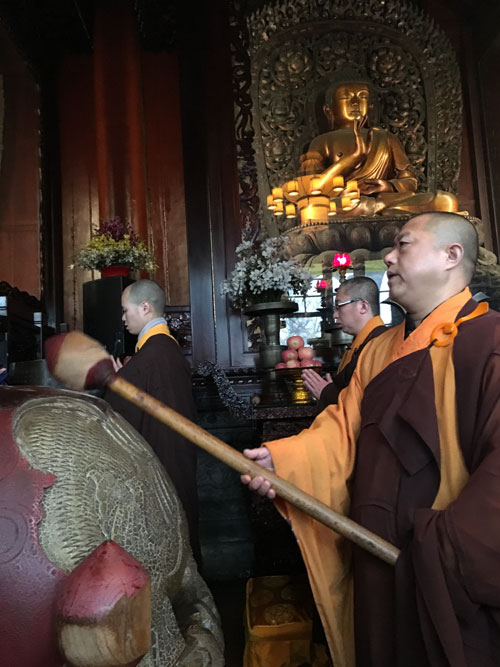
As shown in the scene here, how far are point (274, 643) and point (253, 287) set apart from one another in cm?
223

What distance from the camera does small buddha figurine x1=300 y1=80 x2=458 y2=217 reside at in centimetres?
529

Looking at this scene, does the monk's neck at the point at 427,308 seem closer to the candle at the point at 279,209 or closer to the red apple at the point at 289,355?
the red apple at the point at 289,355

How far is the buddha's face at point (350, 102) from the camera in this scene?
5.62 metres

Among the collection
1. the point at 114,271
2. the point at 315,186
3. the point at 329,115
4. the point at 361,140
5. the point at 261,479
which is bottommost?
the point at 261,479


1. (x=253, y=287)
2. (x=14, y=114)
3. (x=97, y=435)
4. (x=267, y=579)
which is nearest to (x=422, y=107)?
(x=253, y=287)

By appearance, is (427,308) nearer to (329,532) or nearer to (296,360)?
(329,532)

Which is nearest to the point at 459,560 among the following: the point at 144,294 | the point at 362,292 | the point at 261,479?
the point at 261,479

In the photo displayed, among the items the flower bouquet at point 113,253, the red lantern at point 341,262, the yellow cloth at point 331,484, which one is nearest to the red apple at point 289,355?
the red lantern at point 341,262

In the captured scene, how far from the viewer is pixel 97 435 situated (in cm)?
73

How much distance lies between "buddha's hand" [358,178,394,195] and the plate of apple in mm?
2342

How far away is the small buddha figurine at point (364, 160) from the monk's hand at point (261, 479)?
3918mm

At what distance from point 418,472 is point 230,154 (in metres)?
4.10

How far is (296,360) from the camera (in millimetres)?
3514

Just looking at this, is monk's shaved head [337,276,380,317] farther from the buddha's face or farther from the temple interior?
the buddha's face
